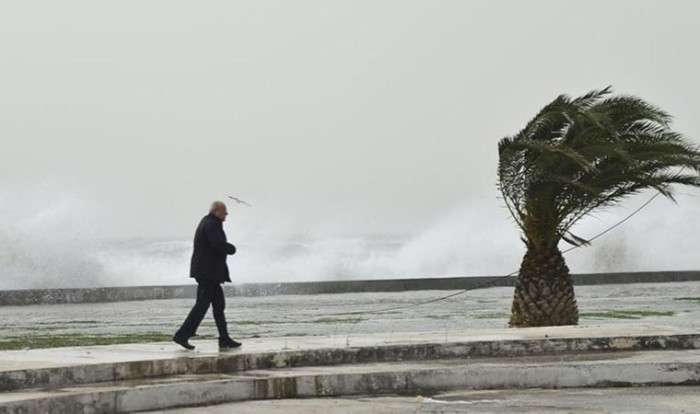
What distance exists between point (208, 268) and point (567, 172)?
7.43 m

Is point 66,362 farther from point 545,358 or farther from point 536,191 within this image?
point 536,191

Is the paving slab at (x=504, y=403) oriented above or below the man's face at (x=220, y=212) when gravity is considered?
below

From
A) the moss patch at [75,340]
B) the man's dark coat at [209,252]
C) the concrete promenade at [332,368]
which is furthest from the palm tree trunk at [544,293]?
the man's dark coat at [209,252]

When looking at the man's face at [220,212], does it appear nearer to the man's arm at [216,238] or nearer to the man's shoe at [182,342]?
the man's arm at [216,238]

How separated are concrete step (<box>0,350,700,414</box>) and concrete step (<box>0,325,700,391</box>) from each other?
212mm

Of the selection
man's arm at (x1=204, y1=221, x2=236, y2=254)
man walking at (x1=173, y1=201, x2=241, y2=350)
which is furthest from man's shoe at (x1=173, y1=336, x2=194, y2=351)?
man's arm at (x1=204, y1=221, x2=236, y2=254)

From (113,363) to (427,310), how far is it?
2169 centimetres

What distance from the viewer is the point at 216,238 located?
12805 millimetres

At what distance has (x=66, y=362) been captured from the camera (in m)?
11.5

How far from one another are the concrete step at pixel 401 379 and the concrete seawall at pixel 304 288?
120ft

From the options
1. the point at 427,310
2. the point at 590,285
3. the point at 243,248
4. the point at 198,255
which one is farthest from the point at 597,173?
the point at 243,248

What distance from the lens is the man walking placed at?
42.3 feet

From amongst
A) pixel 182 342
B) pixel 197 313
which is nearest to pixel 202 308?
pixel 197 313

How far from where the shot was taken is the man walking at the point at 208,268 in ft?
42.3
